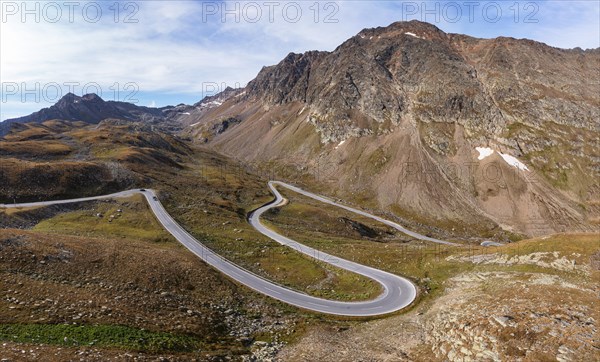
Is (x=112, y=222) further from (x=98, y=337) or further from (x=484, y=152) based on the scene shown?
(x=484, y=152)

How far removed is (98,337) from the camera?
2581 cm

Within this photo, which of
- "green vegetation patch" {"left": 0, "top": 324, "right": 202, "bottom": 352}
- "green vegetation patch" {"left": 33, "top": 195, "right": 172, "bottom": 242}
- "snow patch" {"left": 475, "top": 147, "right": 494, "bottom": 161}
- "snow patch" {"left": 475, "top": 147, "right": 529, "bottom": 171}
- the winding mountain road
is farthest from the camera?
"snow patch" {"left": 475, "top": 147, "right": 494, "bottom": 161}

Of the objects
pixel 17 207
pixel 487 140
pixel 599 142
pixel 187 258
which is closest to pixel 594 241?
pixel 187 258

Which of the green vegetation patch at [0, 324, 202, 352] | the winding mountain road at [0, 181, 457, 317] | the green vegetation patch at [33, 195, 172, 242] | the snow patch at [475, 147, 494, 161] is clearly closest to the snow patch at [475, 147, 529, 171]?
the snow patch at [475, 147, 494, 161]

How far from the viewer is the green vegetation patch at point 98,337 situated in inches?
936

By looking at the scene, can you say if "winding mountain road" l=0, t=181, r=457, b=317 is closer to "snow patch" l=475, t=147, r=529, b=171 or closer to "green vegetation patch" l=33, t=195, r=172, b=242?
"green vegetation patch" l=33, t=195, r=172, b=242

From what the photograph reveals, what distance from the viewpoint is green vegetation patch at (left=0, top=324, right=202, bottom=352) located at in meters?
23.8

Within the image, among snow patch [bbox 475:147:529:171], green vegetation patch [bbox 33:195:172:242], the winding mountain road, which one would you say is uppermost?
snow patch [bbox 475:147:529:171]

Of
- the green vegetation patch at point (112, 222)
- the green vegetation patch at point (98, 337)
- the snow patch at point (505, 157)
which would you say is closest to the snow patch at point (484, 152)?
the snow patch at point (505, 157)

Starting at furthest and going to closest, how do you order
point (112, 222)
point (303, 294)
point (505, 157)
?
point (505, 157)
point (112, 222)
point (303, 294)

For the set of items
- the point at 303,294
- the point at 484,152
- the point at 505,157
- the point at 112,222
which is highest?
the point at 484,152

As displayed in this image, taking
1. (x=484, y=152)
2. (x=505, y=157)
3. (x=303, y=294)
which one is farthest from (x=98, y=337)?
(x=505, y=157)

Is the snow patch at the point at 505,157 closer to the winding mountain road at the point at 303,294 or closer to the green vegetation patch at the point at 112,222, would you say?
the winding mountain road at the point at 303,294

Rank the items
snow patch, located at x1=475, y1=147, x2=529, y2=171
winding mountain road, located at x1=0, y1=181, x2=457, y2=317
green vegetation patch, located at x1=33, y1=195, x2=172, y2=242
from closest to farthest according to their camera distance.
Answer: winding mountain road, located at x1=0, y1=181, x2=457, y2=317
green vegetation patch, located at x1=33, y1=195, x2=172, y2=242
snow patch, located at x1=475, y1=147, x2=529, y2=171
